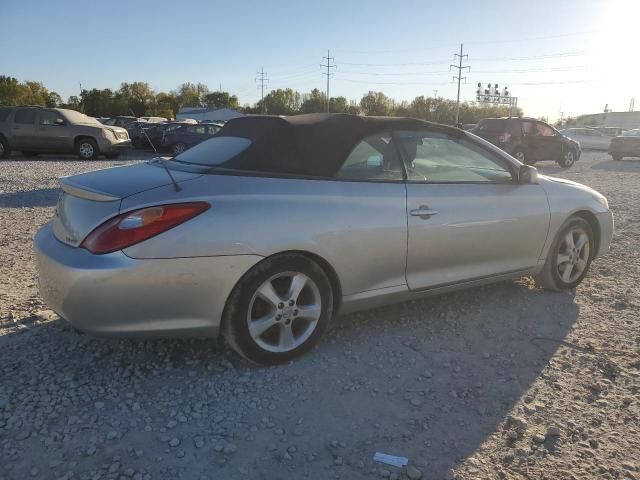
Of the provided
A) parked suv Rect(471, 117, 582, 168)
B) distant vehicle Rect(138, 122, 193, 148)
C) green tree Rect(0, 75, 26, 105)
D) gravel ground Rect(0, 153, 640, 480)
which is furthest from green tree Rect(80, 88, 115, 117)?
gravel ground Rect(0, 153, 640, 480)

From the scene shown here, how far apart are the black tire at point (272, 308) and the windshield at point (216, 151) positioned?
0.80 m

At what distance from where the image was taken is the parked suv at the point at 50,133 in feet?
49.9

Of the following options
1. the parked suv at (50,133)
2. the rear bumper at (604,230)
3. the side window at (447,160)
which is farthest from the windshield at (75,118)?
the rear bumper at (604,230)

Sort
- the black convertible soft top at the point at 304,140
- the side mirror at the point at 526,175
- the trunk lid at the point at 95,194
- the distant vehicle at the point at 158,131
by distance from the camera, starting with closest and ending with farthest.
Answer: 1. the trunk lid at the point at 95,194
2. the black convertible soft top at the point at 304,140
3. the side mirror at the point at 526,175
4. the distant vehicle at the point at 158,131

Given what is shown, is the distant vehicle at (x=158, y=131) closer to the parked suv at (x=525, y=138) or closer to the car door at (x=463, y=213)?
the parked suv at (x=525, y=138)

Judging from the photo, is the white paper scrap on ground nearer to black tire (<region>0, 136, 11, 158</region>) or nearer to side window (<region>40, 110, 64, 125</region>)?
side window (<region>40, 110, 64, 125</region>)

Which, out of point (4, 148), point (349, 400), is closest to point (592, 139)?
point (4, 148)

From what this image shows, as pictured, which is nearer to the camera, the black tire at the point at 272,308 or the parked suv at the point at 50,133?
the black tire at the point at 272,308

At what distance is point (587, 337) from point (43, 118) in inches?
637

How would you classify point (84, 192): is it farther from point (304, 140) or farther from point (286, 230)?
point (304, 140)

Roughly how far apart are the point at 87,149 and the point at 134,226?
49.2ft

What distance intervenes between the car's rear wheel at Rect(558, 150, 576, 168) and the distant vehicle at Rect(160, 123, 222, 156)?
12.3 metres

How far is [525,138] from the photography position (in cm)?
1719

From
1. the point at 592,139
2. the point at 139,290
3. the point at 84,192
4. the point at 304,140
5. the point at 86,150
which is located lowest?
the point at 139,290
